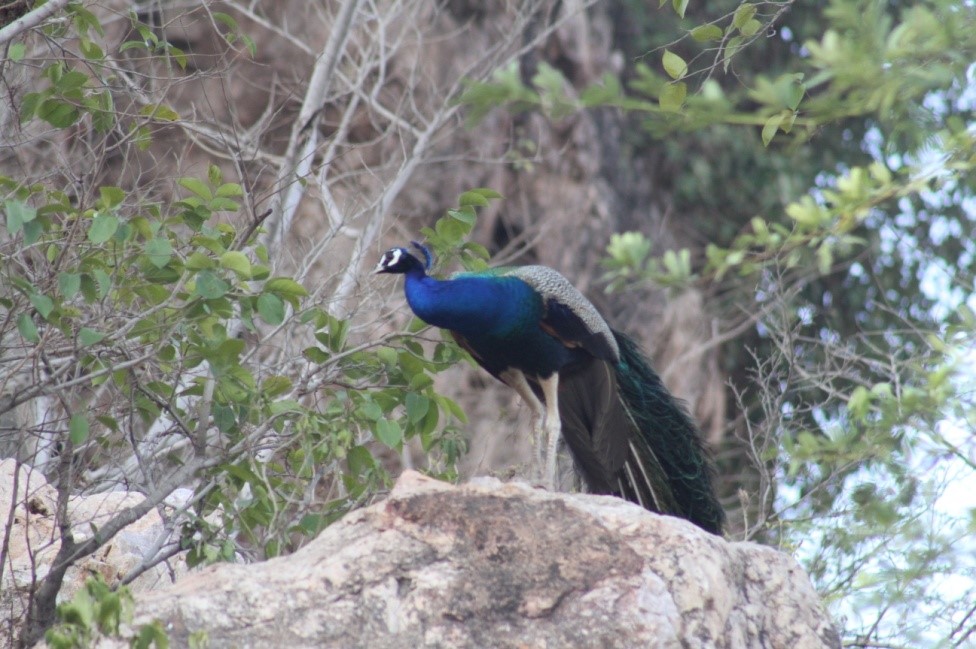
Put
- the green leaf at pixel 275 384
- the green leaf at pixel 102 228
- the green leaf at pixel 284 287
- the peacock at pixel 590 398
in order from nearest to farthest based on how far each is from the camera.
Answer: the green leaf at pixel 102 228
the green leaf at pixel 284 287
the green leaf at pixel 275 384
the peacock at pixel 590 398

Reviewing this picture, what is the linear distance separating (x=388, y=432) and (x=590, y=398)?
4.95 feet

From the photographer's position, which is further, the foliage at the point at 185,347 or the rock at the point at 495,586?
the foliage at the point at 185,347

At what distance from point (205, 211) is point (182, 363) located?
17.4 inches

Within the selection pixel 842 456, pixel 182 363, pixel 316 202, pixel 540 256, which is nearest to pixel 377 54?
pixel 316 202

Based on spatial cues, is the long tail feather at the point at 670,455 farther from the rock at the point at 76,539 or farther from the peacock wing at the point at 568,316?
the rock at the point at 76,539

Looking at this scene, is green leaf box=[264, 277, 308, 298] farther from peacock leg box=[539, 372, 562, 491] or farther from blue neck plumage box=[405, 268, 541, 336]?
peacock leg box=[539, 372, 562, 491]

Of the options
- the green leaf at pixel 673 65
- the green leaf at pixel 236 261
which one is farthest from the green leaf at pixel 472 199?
the green leaf at pixel 673 65

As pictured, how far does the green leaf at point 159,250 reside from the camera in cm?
339

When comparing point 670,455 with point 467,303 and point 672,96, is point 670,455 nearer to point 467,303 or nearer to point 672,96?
point 467,303

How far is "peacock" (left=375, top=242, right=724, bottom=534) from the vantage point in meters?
4.84

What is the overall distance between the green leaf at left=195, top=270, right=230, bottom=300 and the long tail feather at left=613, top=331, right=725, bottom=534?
2.13 m

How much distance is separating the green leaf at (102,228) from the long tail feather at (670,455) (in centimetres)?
240

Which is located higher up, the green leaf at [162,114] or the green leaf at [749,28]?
the green leaf at [749,28]

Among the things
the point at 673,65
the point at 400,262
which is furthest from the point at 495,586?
the point at 400,262
